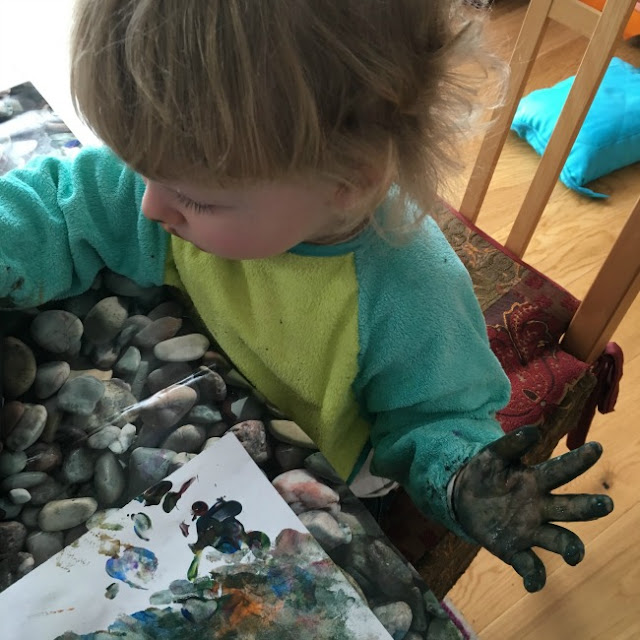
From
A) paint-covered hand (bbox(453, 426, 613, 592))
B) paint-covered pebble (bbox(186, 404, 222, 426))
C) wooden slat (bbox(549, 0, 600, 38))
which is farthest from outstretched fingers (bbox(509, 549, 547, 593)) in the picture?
wooden slat (bbox(549, 0, 600, 38))

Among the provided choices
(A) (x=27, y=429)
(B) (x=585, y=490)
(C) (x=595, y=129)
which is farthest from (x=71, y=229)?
(C) (x=595, y=129)

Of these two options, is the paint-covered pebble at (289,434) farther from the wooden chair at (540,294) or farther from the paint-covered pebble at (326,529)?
the wooden chair at (540,294)

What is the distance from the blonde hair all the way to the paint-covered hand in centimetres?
23

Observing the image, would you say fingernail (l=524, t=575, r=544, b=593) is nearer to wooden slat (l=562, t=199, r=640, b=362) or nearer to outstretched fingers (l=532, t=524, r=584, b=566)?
outstretched fingers (l=532, t=524, r=584, b=566)

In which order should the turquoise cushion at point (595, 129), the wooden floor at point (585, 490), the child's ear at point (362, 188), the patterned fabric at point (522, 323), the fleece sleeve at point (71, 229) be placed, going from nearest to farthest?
the child's ear at point (362, 188), the fleece sleeve at point (71, 229), the patterned fabric at point (522, 323), the wooden floor at point (585, 490), the turquoise cushion at point (595, 129)

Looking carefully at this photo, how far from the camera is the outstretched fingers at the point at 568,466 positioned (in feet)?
1.66

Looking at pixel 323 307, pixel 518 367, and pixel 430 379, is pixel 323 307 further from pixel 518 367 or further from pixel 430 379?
pixel 518 367

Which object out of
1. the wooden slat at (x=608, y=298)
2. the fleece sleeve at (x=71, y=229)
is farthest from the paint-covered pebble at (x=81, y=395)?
the wooden slat at (x=608, y=298)

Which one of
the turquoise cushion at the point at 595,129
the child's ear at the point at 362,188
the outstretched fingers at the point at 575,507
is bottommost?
the turquoise cushion at the point at 595,129

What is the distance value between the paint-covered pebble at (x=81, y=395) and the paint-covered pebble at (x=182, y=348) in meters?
0.06

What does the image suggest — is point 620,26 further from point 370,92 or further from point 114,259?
point 114,259

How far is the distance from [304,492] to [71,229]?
0.33m

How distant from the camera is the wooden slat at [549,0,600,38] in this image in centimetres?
84

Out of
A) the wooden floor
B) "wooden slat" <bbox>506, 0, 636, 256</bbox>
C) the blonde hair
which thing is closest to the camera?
the blonde hair
